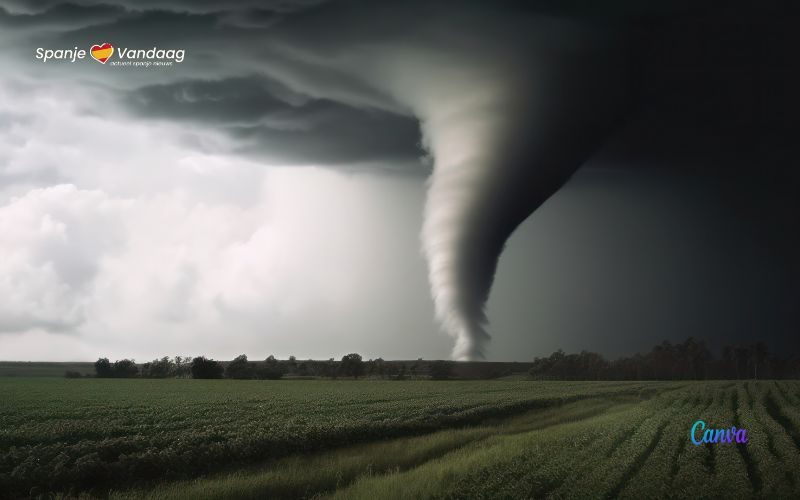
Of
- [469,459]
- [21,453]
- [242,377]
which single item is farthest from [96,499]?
[242,377]

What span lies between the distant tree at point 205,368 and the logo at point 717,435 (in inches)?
4927

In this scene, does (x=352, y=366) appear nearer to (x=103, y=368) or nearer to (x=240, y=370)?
(x=240, y=370)

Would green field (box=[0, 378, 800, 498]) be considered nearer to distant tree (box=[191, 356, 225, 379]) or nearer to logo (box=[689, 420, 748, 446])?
logo (box=[689, 420, 748, 446])

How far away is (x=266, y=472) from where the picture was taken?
71.6 feet

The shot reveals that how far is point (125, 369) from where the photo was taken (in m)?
146

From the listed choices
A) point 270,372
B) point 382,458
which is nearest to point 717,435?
point 382,458

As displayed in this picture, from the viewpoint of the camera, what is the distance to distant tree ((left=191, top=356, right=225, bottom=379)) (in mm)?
138125

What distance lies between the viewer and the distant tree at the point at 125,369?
473ft

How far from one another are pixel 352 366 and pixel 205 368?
3721 centimetres

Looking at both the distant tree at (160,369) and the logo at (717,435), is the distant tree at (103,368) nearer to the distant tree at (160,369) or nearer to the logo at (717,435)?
the distant tree at (160,369)

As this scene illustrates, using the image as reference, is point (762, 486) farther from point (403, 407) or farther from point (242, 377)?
point (242, 377)

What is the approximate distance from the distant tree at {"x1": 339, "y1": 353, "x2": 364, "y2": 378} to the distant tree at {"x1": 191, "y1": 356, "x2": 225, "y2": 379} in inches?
1264

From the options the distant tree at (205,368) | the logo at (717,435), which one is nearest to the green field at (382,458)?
the logo at (717,435)

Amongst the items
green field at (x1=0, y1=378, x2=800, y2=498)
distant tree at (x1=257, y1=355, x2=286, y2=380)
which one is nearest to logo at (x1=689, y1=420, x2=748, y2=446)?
green field at (x1=0, y1=378, x2=800, y2=498)
